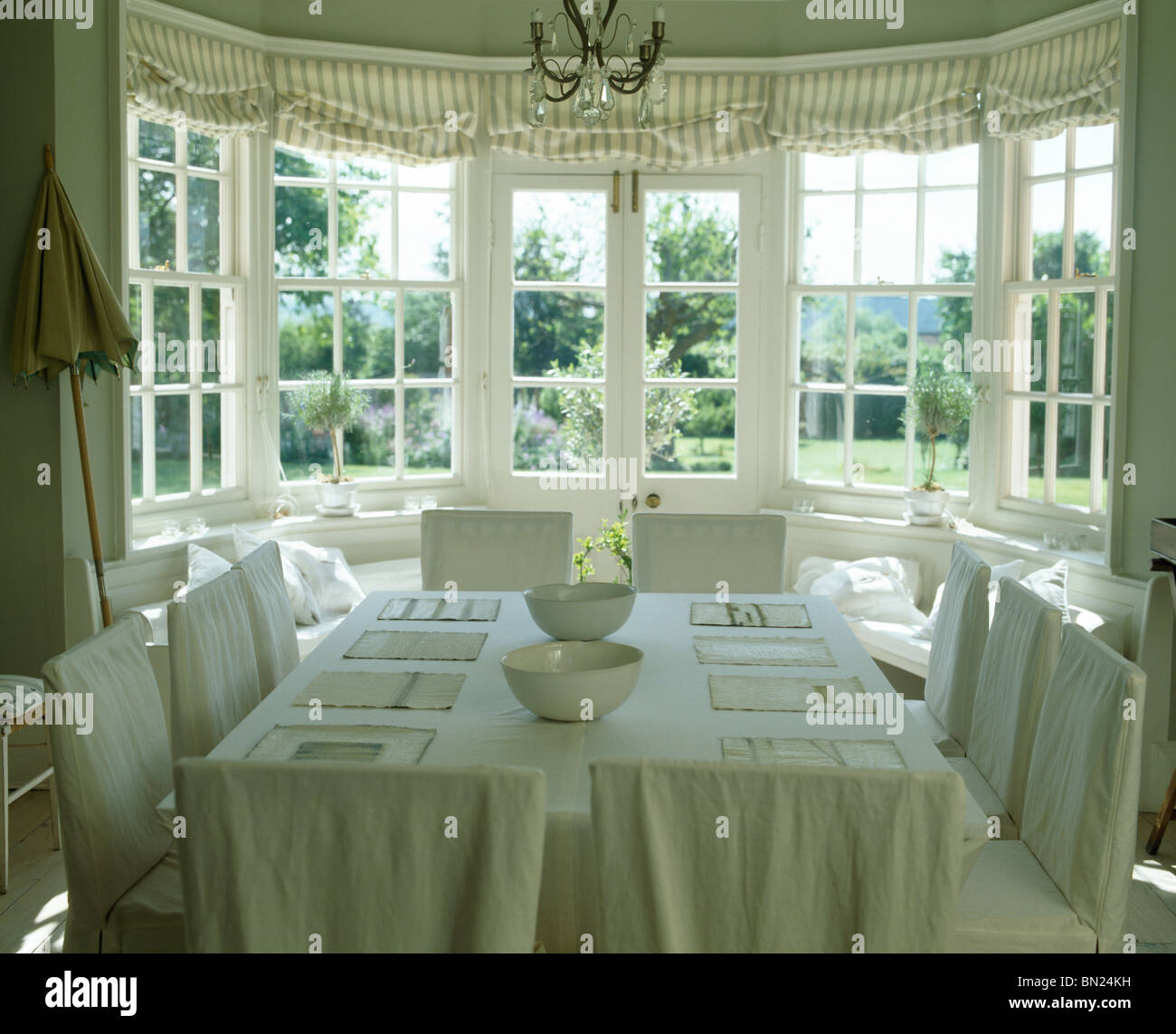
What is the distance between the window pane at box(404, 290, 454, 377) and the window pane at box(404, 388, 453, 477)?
0.10 m

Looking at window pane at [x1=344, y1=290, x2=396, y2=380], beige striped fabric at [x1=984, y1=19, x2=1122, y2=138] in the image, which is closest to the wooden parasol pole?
window pane at [x1=344, y1=290, x2=396, y2=380]

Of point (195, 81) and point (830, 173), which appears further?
point (830, 173)

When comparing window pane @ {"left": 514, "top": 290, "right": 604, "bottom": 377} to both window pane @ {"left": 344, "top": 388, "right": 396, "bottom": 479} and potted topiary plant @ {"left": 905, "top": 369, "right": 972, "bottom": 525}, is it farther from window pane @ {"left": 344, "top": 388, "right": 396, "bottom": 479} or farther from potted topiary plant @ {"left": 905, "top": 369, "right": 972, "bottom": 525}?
potted topiary plant @ {"left": 905, "top": 369, "right": 972, "bottom": 525}

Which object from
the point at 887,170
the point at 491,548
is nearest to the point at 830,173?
the point at 887,170

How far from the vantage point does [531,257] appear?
5543 mm

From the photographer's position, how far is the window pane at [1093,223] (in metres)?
4.47

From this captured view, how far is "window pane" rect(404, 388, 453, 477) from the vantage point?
555 centimetres

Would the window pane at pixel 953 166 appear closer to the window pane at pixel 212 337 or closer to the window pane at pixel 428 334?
the window pane at pixel 428 334

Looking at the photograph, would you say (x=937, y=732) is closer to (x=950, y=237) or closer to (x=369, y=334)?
(x=950, y=237)

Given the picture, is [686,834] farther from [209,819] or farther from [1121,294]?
[1121,294]

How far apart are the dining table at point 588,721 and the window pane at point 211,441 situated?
203cm

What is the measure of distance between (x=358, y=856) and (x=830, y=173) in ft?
14.7


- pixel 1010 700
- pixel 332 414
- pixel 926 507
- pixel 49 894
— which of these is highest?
pixel 332 414

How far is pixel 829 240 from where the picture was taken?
538 cm
